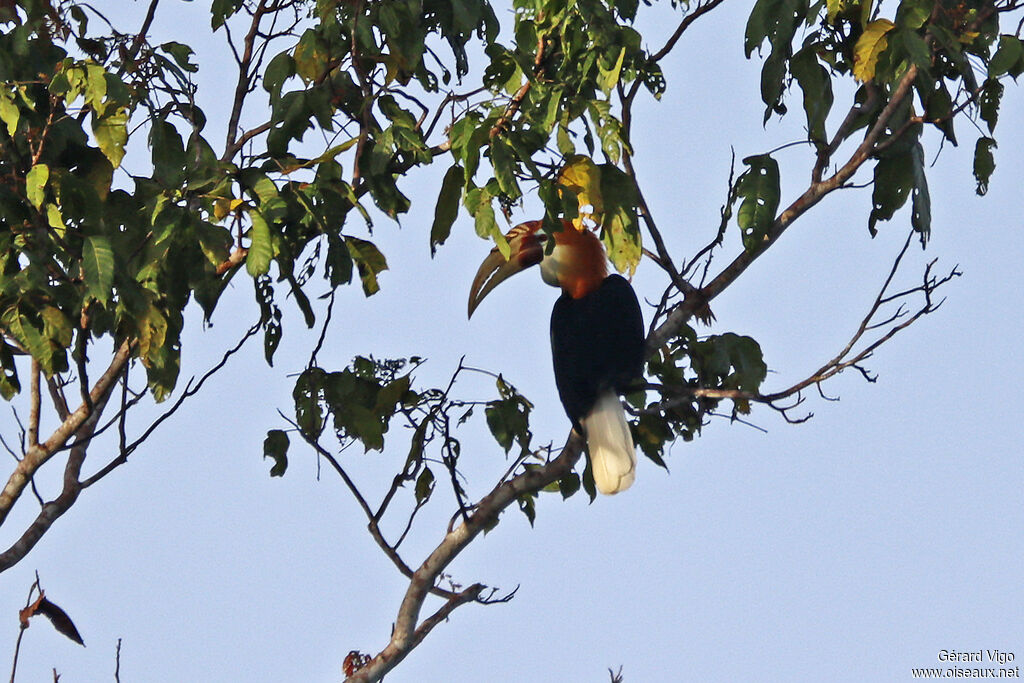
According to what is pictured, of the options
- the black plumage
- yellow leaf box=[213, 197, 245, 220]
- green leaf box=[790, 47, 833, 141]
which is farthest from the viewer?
the black plumage

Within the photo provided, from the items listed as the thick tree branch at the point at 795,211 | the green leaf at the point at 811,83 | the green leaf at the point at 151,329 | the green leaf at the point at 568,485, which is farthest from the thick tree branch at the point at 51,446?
the green leaf at the point at 811,83

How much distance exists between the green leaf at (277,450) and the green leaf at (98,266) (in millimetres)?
859

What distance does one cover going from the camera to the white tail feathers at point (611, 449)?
13.5 ft

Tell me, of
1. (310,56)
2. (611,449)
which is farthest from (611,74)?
(611,449)

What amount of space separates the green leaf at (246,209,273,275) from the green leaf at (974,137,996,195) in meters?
1.95

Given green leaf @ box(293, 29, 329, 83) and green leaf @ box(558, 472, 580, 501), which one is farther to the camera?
green leaf @ box(558, 472, 580, 501)

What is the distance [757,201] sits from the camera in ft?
11.3

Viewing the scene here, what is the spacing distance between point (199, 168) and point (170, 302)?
0.34 m

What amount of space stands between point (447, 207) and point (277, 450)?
3.07ft

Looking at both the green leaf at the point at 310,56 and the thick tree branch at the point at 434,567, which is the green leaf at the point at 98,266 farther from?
the thick tree branch at the point at 434,567

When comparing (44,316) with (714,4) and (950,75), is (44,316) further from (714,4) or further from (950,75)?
(950,75)

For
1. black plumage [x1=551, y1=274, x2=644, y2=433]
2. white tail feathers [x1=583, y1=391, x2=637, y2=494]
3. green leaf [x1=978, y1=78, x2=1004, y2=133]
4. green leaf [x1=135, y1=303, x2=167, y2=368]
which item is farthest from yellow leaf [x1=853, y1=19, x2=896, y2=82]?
green leaf [x1=135, y1=303, x2=167, y2=368]

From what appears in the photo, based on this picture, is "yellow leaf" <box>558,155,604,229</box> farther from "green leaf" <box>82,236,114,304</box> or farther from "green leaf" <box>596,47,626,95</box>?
"green leaf" <box>82,236,114,304</box>

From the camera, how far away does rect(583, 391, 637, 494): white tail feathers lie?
13.5ft
